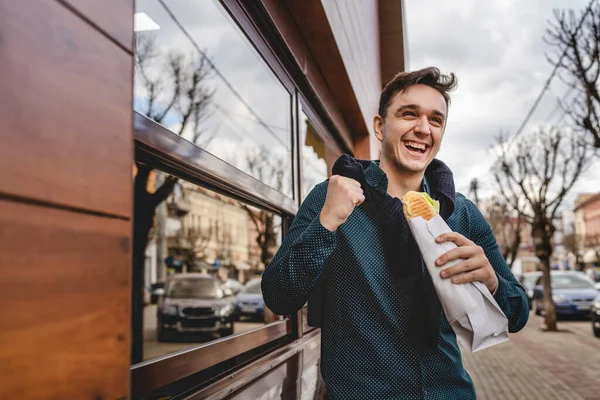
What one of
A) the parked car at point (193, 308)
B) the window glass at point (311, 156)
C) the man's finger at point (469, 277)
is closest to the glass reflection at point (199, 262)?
the parked car at point (193, 308)

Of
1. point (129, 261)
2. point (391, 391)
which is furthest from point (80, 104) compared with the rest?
point (391, 391)

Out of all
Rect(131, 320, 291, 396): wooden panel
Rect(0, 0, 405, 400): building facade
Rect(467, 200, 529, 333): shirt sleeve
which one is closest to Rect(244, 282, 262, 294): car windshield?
Rect(0, 0, 405, 400): building facade

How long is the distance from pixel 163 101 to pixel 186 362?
10558 mm

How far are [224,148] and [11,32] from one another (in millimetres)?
12939

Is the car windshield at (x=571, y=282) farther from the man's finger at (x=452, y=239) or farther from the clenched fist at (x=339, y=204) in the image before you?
the clenched fist at (x=339, y=204)

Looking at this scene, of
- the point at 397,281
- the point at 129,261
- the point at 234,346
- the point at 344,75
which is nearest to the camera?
the point at 129,261

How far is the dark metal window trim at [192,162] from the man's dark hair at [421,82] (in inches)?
30.0

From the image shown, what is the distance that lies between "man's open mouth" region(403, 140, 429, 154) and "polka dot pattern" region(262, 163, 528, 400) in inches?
10.3

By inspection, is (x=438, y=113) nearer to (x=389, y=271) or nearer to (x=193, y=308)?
(x=389, y=271)

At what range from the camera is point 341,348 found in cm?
171

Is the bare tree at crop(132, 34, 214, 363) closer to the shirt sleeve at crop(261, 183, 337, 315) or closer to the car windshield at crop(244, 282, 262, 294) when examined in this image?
the car windshield at crop(244, 282, 262, 294)

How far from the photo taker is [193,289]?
16.2m

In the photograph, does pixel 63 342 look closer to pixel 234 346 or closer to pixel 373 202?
pixel 373 202

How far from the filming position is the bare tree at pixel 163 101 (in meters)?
10.4
